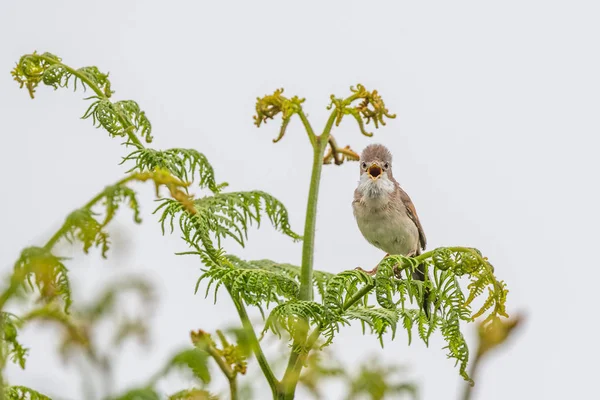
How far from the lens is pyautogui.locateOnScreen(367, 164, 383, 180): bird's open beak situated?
5418 millimetres

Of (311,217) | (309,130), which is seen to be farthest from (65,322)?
(309,130)

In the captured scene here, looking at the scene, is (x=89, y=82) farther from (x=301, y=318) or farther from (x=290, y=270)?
(x=301, y=318)

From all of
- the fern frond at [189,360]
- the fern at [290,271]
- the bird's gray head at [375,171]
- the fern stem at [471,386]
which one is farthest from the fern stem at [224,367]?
the bird's gray head at [375,171]

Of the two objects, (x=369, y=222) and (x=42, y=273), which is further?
(x=369, y=222)

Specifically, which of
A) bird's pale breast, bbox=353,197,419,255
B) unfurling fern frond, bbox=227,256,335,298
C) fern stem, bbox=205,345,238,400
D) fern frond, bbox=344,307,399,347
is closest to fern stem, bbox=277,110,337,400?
fern frond, bbox=344,307,399,347

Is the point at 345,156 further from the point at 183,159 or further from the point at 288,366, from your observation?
the point at 288,366

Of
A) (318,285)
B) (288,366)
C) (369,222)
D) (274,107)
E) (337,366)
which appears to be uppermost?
(369,222)

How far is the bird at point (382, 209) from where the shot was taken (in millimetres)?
5445

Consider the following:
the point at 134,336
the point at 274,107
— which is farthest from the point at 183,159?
the point at 134,336

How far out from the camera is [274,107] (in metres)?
2.78

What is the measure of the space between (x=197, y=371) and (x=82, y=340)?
193 mm

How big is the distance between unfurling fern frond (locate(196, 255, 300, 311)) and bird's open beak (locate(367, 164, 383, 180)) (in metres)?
2.81

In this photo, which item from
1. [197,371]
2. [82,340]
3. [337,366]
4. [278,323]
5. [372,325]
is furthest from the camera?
[372,325]

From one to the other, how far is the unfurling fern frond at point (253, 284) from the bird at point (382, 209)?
9.27ft
